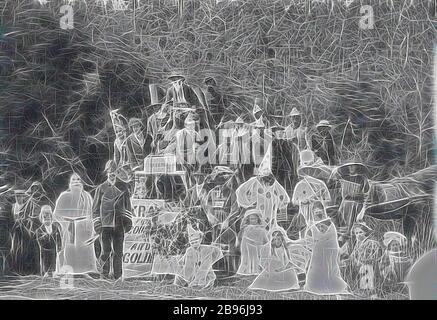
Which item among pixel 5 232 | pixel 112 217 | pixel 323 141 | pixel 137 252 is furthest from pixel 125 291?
pixel 323 141

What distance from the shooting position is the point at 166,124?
5.97 meters

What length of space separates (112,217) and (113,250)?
0.35 m

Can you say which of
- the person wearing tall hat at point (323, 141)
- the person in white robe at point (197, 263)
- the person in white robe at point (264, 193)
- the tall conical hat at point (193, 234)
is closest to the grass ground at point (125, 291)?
the person in white robe at point (197, 263)

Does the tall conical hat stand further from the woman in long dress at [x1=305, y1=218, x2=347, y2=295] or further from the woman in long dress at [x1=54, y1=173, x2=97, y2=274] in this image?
the woman in long dress at [x1=305, y1=218, x2=347, y2=295]

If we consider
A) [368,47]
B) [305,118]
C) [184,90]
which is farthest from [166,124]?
[368,47]

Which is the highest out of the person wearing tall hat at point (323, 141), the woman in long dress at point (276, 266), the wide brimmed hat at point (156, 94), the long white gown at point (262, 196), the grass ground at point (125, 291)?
the wide brimmed hat at point (156, 94)

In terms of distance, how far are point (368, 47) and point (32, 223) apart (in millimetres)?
4058

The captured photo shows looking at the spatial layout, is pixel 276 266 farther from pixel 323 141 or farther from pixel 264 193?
pixel 323 141

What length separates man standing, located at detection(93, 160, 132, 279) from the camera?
5.93 m

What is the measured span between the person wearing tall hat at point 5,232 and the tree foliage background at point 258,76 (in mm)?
231

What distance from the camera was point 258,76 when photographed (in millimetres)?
5914

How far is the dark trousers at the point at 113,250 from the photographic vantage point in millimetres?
5926

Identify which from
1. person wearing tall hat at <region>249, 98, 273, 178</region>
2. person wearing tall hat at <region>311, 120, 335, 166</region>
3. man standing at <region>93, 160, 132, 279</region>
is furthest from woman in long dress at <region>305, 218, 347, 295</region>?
man standing at <region>93, 160, 132, 279</region>

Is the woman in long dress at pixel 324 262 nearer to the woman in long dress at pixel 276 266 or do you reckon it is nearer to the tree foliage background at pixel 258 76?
the woman in long dress at pixel 276 266
